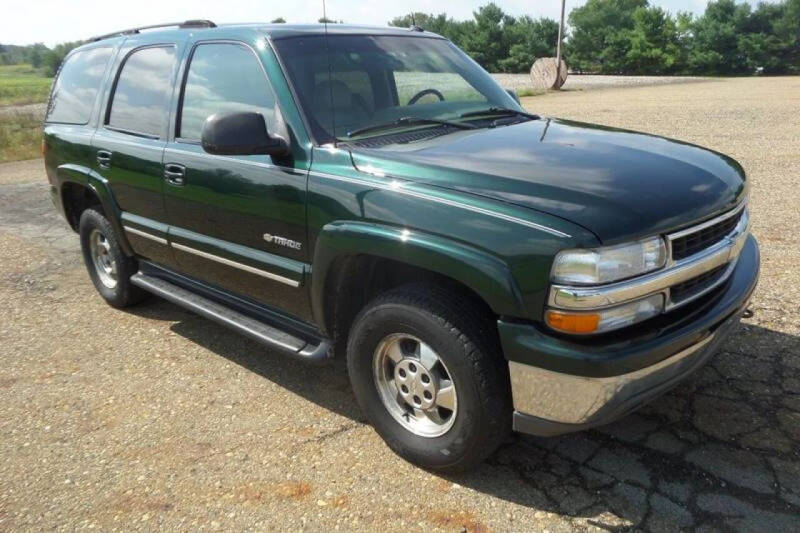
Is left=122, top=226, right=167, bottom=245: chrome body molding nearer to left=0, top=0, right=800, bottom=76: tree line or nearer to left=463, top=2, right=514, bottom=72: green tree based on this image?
left=0, top=0, right=800, bottom=76: tree line

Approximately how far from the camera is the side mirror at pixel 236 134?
2855mm

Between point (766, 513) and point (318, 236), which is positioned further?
point (318, 236)

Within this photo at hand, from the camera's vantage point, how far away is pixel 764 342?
12.5 ft

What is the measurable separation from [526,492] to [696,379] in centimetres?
133

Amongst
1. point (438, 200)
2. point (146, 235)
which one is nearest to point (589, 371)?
point (438, 200)

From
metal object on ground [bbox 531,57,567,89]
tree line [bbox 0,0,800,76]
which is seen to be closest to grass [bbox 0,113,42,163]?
metal object on ground [bbox 531,57,567,89]

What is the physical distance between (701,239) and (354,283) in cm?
147

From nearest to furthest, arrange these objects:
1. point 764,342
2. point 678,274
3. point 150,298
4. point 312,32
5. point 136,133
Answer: point 678,274
point 312,32
point 764,342
point 136,133
point 150,298

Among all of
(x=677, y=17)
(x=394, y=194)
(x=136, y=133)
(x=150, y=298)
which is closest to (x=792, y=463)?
(x=394, y=194)

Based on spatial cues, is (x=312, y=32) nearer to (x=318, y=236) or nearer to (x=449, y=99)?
(x=449, y=99)

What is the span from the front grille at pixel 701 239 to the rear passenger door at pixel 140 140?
277 cm

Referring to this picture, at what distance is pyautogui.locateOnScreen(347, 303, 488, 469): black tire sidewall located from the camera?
8.25 feet

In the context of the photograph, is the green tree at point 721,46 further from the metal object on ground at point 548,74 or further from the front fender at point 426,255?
the front fender at point 426,255

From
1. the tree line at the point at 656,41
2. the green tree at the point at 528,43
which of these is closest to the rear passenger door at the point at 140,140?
the tree line at the point at 656,41
